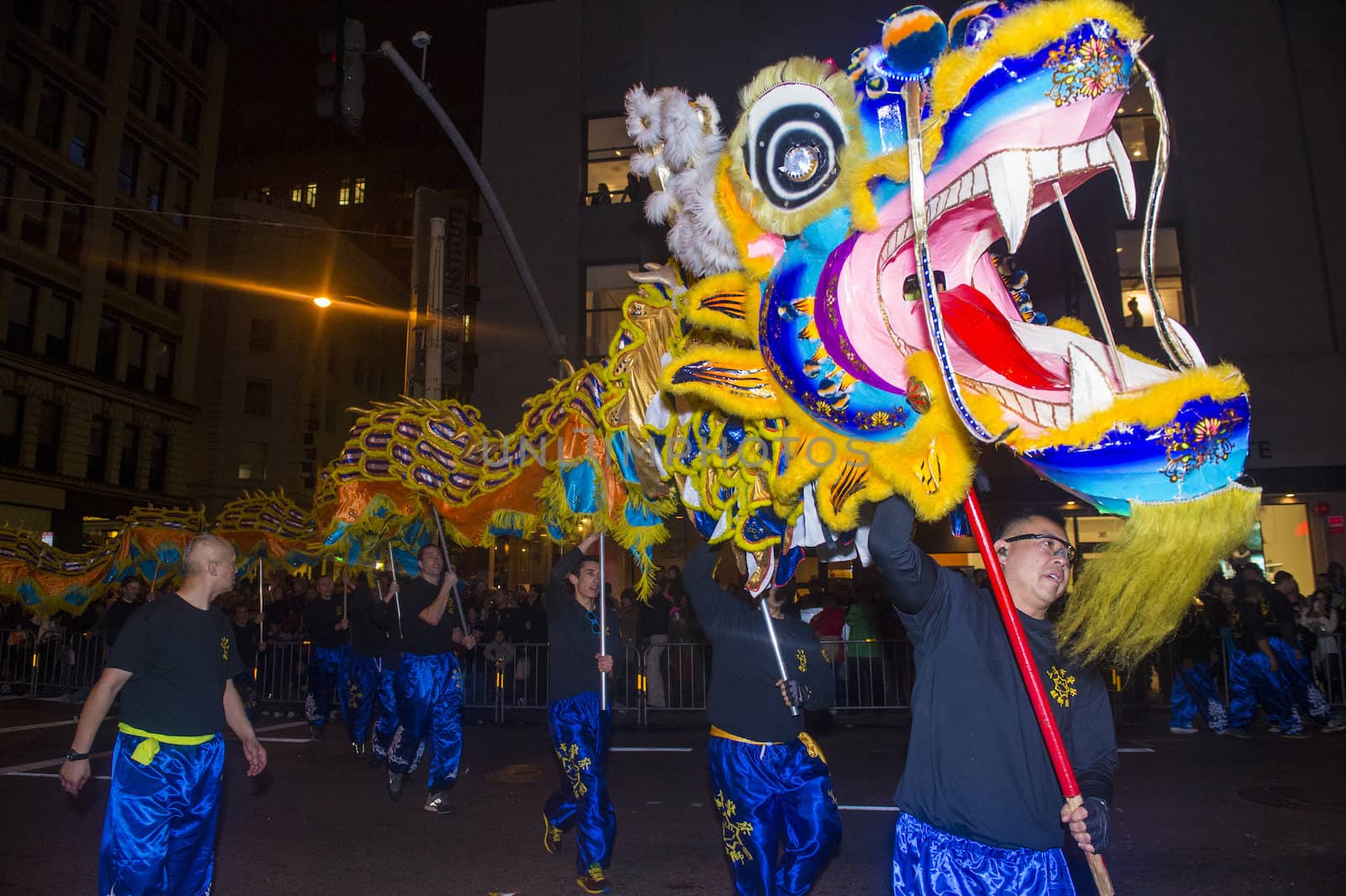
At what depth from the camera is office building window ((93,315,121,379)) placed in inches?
1102

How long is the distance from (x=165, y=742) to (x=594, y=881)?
2.31 meters

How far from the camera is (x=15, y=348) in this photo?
24766mm

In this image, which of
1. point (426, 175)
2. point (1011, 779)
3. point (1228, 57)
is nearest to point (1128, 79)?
point (1011, 779)

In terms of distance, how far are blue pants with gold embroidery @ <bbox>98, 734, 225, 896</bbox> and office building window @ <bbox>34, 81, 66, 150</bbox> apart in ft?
93.2

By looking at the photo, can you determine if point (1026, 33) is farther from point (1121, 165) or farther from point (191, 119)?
point (191, 119)

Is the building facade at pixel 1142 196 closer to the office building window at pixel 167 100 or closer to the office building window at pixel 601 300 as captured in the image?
the office building window at pixel 601 300

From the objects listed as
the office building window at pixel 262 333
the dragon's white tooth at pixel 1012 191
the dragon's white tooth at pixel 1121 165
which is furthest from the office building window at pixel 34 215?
the dragon's white tooth at pixel 1121 165

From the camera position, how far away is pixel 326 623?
10312 millimetres

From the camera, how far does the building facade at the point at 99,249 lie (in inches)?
984

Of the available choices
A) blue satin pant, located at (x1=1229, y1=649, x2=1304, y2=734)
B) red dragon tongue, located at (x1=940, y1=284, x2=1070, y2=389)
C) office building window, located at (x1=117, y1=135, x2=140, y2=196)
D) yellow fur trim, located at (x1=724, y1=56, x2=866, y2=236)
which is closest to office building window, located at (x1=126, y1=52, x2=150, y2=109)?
office building window, located at (x1=117, y1=135, x2=140, y2=196)

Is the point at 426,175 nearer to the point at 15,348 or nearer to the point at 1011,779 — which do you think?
the point at 15,348

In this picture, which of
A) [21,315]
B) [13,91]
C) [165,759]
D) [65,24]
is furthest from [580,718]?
[65,24]

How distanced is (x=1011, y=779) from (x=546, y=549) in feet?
49.0

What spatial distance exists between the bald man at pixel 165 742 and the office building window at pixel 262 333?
3309 centimetres
